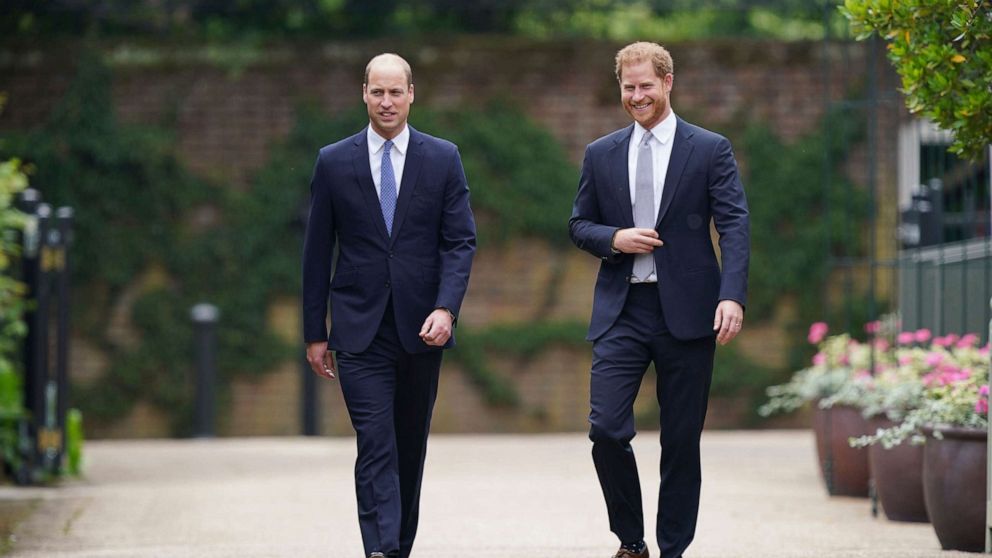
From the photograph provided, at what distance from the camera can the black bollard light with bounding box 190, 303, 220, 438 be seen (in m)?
13.7

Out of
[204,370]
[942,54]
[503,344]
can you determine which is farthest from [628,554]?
[503,344]

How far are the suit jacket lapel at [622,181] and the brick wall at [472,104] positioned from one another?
8910 mm

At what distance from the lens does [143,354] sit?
14.3 metres

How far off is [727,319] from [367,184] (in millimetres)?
1238

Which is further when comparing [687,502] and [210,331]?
[210,331]

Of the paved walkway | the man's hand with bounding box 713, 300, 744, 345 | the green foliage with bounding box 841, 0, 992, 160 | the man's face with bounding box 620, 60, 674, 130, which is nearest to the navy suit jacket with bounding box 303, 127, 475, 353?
the man's face with bounding box 620, 60, 674, 130

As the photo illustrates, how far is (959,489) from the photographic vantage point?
6324 millimetres

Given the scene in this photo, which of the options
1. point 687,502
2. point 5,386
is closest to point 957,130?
point 687,502

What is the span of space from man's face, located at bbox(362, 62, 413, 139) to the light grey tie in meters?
0.79

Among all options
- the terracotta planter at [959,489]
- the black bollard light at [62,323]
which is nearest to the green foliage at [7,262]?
the black bollard light at [62,323]

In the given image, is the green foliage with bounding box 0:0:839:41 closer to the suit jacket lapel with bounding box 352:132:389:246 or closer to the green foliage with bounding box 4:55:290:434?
the green foliage with bounding box 4:55:290:434

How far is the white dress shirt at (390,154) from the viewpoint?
543 cm

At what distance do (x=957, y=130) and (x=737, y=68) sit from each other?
29.0ft

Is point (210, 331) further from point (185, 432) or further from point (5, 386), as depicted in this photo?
point (5, 386)
